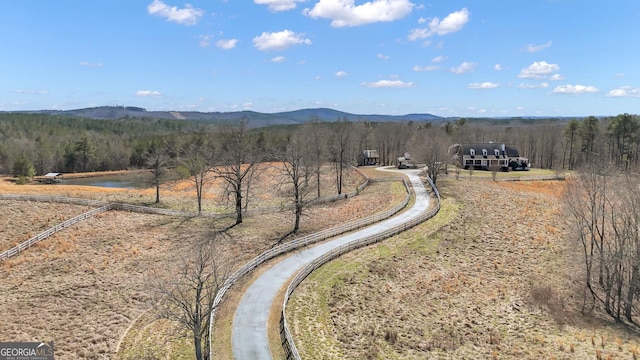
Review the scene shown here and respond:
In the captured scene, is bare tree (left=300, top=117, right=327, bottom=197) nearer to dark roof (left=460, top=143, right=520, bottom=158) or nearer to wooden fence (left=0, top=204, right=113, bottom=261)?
wooden fence (left=0, top=204, right=113, bottom=261)

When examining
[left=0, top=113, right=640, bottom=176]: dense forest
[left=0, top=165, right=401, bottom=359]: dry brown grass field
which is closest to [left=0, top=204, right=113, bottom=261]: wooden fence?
[left=0, top=165, right=401, bottom=359]: dry brown grass field

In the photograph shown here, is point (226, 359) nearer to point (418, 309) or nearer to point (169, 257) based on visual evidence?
point (418, 309)

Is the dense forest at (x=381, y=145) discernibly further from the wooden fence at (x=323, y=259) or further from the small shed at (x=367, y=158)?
the wooden fence at (x=323, y=259)

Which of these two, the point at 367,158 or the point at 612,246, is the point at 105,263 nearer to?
the point at 612,246

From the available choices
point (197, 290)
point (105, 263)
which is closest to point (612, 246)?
point (197, 290)

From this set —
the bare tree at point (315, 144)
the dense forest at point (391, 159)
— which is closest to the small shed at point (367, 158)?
the dense forest at point (391, 159)

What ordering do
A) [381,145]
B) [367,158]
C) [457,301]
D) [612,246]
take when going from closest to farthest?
[457,301], [612,246], [367,158], [381,145]

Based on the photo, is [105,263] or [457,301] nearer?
[457,301]
